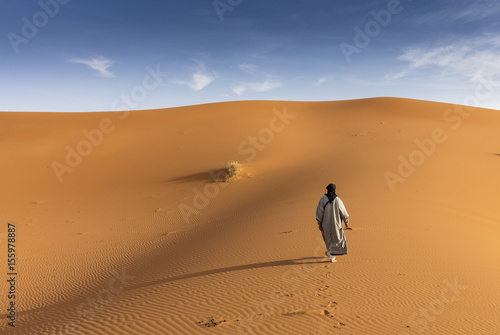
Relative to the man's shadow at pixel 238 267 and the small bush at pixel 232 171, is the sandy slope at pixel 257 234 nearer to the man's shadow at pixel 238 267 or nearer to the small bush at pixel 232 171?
the man's shadow at pixel 238 267

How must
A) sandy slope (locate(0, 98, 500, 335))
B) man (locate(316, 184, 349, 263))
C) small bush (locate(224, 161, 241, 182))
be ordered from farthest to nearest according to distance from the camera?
small bush (locate(224, 161, 241, 182)) < man (locate(316, 184, 349, 263)) < sandy slope (locate(0, 98, 500, 335))

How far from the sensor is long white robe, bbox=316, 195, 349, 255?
7039 millimetres

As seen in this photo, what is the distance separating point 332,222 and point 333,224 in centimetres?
5

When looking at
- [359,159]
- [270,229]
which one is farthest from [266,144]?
[270,229]

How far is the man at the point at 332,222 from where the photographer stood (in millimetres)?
7031

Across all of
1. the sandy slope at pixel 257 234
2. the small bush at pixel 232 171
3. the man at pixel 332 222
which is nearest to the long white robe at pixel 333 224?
the man at pixel 332 222

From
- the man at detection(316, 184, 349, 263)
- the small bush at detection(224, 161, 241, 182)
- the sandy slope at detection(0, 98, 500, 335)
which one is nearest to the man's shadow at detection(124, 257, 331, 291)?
the sandy slope at detection(0, 98, 500, 335)

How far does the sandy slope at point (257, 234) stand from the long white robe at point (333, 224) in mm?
337

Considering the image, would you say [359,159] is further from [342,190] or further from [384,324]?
[384,324]

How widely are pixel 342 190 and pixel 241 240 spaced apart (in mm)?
4990

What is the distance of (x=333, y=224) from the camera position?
704 centimetres

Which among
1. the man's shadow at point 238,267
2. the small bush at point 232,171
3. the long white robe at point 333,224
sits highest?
the small bush at point 232,171

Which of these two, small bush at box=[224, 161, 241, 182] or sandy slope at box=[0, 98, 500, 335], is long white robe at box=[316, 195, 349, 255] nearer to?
sandy slope at box=[0, 98, 500, 335]

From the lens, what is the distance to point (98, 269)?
29.1ft
